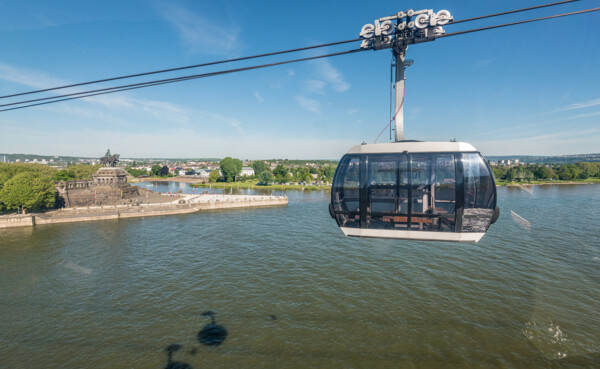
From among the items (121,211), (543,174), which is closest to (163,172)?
(121,211)

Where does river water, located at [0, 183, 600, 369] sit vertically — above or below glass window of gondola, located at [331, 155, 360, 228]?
below

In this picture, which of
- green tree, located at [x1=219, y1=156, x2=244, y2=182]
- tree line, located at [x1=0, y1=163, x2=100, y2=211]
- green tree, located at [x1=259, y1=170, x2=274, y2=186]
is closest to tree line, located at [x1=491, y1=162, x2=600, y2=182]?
green tree, located at [x1=259, y1=170, x2=274, y2=186]

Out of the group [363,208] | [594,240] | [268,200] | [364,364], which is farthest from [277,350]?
[268,200]

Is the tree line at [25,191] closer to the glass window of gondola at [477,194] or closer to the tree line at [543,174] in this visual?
the glass window of gondola at [477,194]

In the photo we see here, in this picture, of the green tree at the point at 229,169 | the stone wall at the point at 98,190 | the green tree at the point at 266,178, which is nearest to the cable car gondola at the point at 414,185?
the stone wall at the point at 98,190

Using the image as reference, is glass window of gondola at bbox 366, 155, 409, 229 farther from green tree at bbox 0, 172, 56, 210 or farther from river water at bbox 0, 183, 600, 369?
green tree at bbox 0, 172, 56, 210

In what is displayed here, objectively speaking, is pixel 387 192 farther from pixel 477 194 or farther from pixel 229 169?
pixel 229 169
